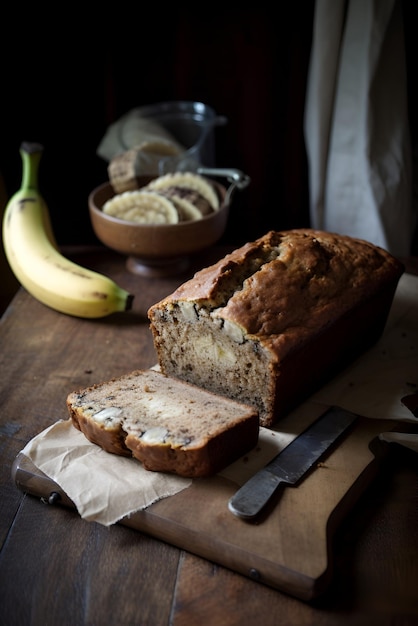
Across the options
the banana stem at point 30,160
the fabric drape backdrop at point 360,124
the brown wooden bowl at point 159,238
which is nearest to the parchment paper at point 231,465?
the brown wooden bowl at point 159,238

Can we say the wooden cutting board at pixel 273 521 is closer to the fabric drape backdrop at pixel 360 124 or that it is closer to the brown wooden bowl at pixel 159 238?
the brown wooden bowl at pixel 159 238

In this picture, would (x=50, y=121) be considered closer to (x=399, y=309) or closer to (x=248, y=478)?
(x=399, y=309)

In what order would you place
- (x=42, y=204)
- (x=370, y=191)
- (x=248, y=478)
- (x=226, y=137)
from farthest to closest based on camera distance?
(x=226, y=137)
(x=370, y=191)
(x=42, y=204)
(x=248, y=478)

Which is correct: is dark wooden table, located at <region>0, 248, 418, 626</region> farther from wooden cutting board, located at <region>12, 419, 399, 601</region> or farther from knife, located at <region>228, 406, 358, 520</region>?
knife, located at <region>228, 406, 358, 520</region>

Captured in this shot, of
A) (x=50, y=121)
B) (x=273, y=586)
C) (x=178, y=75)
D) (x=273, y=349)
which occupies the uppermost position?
(x=178, y=75)

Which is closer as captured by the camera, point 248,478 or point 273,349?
point 248,478

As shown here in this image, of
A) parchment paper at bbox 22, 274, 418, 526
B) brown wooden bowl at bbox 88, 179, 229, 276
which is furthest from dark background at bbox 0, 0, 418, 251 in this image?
parchment paper at bbox 22, 274, 418, 526

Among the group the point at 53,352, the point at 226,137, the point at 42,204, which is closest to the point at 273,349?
the point at 53,352
